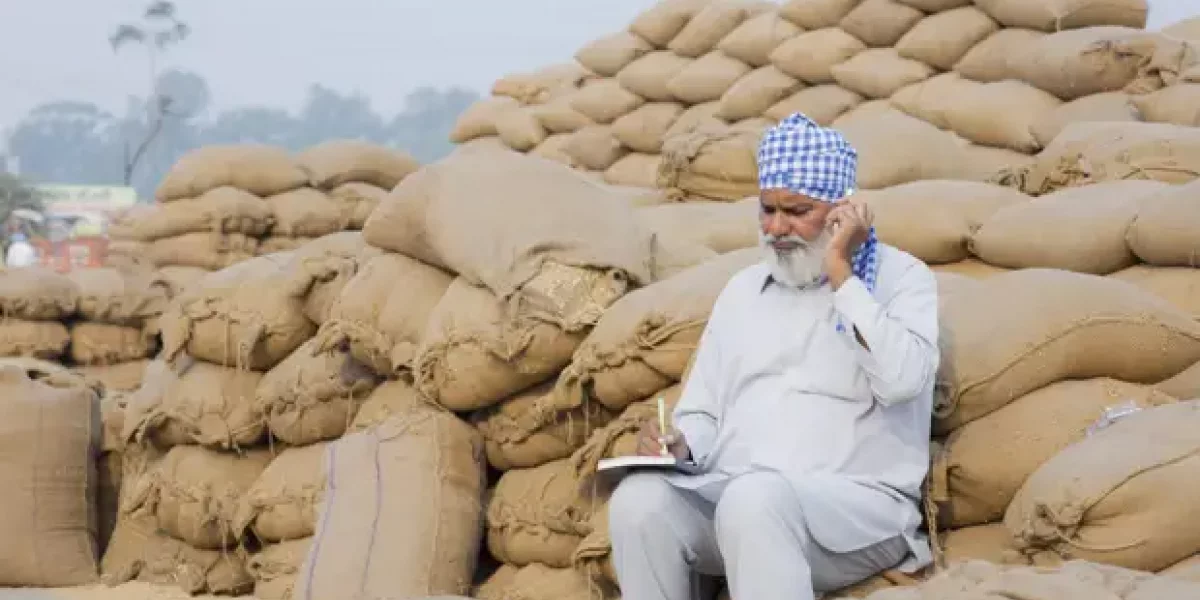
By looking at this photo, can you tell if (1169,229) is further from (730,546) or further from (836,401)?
(730,546)

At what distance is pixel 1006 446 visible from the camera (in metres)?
→ 2.64

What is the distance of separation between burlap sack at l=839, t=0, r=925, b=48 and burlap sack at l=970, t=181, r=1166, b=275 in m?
2.67

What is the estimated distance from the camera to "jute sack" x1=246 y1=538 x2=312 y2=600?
399 centimetres

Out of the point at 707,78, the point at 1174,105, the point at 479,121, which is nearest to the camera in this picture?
the point at 1174,105

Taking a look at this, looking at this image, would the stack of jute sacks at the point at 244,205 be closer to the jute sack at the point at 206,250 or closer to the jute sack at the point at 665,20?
the jute sack at the point at 206,250

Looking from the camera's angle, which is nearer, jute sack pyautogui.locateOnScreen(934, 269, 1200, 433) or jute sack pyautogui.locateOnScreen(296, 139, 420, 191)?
jute sack pyautogui.locateOnScreen(934, 269, 1200, 433)

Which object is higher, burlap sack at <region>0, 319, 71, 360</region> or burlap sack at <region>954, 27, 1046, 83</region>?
burlap sack at <region>954, 27, 1046, 83</region>

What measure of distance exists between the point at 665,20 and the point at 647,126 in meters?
0.62

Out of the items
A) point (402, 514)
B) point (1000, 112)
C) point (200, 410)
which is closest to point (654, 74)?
point (1000, 112)

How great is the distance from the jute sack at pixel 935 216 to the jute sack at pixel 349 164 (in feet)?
11.9

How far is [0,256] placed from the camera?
1227cm

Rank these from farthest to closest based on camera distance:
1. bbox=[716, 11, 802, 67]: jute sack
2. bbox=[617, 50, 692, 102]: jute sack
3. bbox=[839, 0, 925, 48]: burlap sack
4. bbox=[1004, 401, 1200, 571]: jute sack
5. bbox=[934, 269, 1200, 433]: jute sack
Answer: bbox=[617, 50, 692, 102]: jute sack < bbox=[716, 11, 802, 67]: jute sack < bbox=[839, 0, 925, 48]: burlap sack < bbox=[934, 269, 1200, 433]: jute sack < bbox=[1004, 401, 1200, 571]: jute sack

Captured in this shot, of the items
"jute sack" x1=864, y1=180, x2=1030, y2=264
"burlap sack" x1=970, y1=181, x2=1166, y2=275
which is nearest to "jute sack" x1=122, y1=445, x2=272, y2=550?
"jute sack" x1=864, y1=180, x2=1030, y2=264

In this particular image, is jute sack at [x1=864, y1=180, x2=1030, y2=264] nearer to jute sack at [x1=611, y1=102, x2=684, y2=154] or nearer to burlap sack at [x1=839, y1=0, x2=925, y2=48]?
burlap sack at [x1=839, y1=0, x2=925, y2=48]
